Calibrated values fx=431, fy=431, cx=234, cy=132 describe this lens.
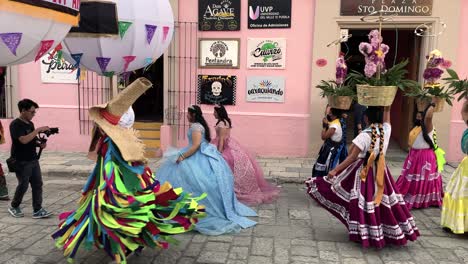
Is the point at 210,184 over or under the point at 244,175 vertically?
over

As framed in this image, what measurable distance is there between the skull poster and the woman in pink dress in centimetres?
316

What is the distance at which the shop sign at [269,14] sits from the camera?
915 cm

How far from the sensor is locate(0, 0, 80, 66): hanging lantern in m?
2.23

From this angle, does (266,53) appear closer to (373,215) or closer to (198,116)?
(198,116)

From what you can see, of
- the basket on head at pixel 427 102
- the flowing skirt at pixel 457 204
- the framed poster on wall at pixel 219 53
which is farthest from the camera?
the framed poster on wall at pixel 219 53

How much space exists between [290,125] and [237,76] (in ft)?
5.19

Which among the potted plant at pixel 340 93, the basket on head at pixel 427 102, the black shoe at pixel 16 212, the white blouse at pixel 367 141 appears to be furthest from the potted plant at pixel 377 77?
the black shoe at pixel 16 212

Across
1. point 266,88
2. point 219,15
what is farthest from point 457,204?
point 219,15

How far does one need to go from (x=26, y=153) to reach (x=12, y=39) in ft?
10.9

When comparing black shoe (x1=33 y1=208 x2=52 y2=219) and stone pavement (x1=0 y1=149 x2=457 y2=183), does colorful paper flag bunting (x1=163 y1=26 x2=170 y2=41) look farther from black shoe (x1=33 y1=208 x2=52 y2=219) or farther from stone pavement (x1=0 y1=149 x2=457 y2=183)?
stone pavement (x1=0 y1=149 x2=457 y2=183)

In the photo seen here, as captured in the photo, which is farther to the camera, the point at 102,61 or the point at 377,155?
the point at 377,155

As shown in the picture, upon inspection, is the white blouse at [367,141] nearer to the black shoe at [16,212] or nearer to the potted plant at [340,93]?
the potted plant at [340,93]

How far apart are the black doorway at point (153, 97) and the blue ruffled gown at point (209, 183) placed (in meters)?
5.88

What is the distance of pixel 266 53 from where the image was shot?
30.6 feet
